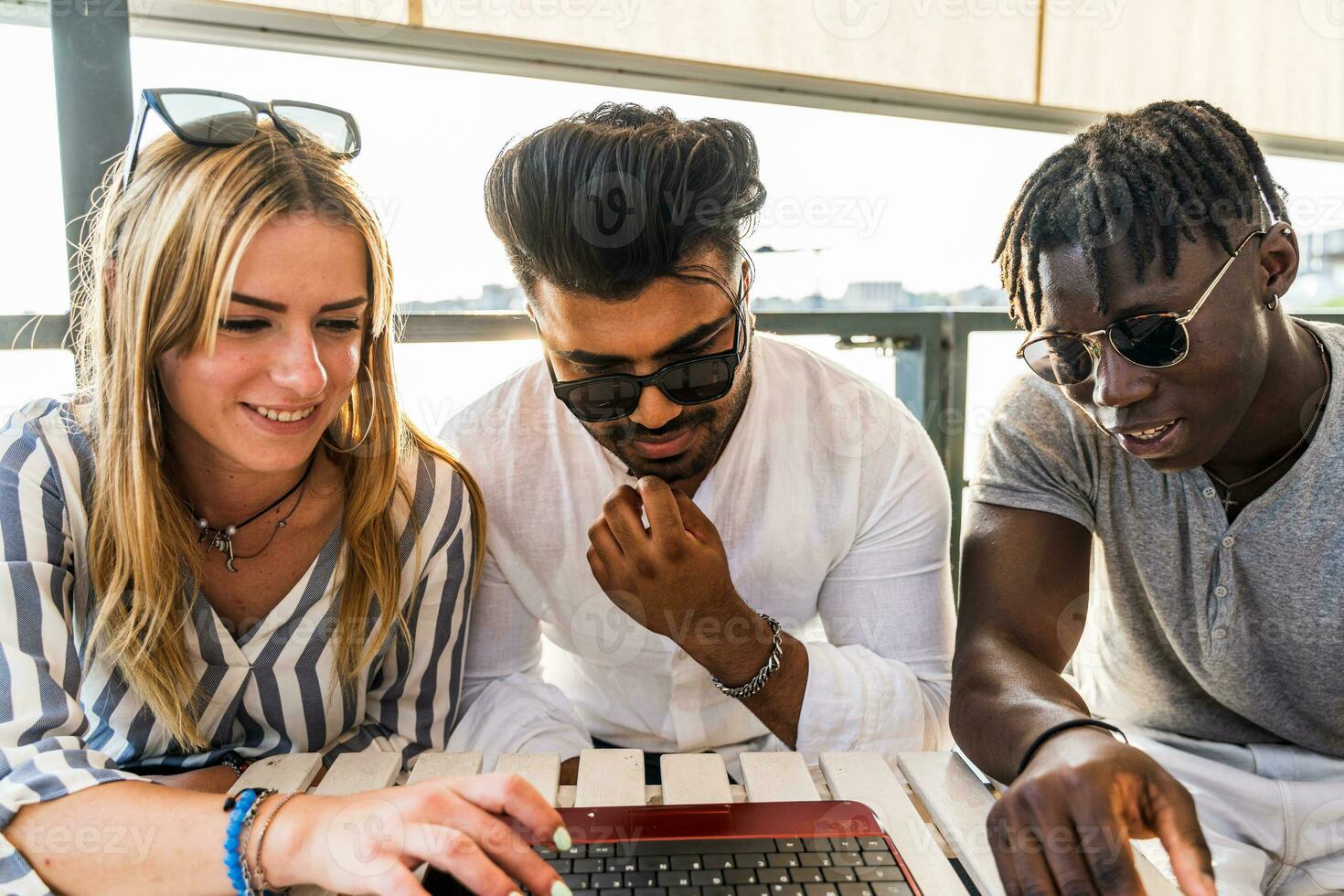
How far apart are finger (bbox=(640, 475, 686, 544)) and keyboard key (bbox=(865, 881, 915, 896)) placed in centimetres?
58

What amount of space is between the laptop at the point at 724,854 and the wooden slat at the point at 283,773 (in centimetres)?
32

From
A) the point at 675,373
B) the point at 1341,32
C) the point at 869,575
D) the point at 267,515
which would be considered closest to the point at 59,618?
the point at 267,515

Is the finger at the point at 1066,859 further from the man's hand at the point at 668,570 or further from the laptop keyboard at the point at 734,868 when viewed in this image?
the man's hand at the point at 668,570

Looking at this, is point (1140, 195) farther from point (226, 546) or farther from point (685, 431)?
point (226, 546)

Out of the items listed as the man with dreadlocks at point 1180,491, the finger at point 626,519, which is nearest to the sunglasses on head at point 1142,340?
the man with dreadlocks at point 1180,491

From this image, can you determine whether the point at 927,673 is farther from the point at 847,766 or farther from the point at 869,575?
the point at 847,766

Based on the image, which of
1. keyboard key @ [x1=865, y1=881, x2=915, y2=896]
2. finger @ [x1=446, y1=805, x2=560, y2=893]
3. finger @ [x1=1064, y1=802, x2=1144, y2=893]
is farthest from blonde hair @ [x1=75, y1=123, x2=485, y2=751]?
finger @ [x1=1064, y1=802, x2=1144, y2=893]

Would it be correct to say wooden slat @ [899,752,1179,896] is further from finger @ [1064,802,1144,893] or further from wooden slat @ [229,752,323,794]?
wooden slat @ [229,752,323,794]

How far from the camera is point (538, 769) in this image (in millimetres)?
1073

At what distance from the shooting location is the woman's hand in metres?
0.75

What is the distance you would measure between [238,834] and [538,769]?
1.09 ft

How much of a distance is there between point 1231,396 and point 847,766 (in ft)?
2.16

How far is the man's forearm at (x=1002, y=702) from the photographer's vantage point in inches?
39.2

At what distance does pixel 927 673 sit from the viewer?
1423 millimetres
